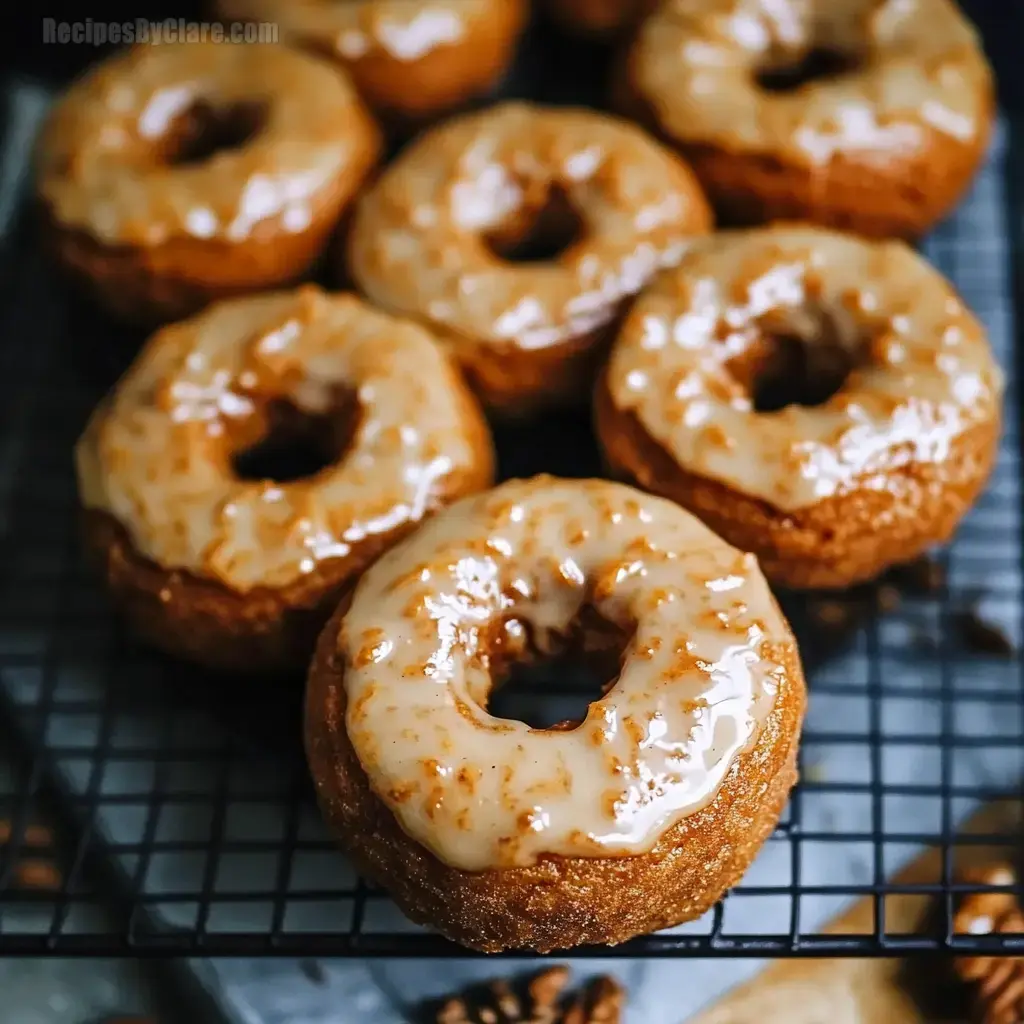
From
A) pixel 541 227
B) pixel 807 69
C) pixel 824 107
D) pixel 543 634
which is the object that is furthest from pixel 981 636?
pixel 807 69

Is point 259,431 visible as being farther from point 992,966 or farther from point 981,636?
point 992,966

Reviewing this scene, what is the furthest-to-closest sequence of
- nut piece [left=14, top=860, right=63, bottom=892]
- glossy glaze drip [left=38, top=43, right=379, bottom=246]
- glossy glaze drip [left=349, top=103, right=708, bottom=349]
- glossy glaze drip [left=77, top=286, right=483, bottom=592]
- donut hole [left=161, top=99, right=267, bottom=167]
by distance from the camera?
1. donut hole [left=161, top=99, right=267, bottom=167]
2. glossy glaze drip [left=38, top=43, right=379, bottom=246]
3. glossy glaze drip [left=349, top=103, right=708, bottom=349]
4. nut piece [left=14, top=860, right=63, bottom=892]
5. glossy glaze drip [left=77, top=286, right=483, bottom=592]

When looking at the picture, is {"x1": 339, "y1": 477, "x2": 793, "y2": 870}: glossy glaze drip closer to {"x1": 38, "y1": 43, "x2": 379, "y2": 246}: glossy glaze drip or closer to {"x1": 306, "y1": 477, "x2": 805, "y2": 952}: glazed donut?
{"x1": 306, "y1": 477, "x2": 805, "y2": 952}: glazed donut

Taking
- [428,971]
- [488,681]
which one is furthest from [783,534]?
[428,971]

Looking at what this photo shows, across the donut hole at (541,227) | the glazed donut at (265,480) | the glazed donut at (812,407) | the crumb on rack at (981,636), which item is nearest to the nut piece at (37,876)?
the glazed donut at (265,480)

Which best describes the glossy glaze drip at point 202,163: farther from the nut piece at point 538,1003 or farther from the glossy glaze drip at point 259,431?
the nut piece at point 538,1003

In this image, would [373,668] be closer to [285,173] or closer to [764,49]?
[285,173]

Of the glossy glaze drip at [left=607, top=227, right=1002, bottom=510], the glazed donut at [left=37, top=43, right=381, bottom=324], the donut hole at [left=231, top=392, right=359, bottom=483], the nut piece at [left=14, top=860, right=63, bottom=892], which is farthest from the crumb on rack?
the nut piece at [left=14, top=860, right=63, bottom=892]
